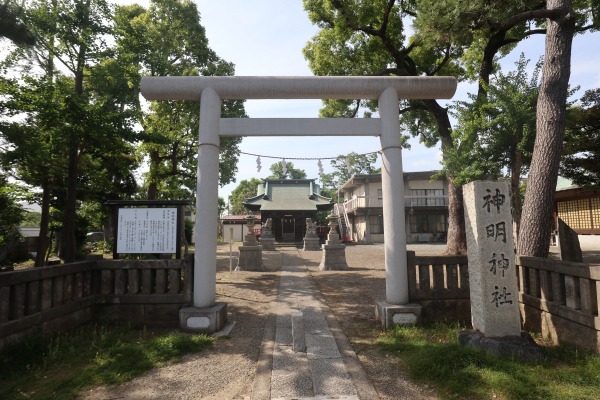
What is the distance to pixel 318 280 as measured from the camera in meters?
11.1

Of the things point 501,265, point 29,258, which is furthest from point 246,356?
point 29,258

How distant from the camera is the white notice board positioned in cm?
627

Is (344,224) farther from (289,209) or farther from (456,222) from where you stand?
(456,222)

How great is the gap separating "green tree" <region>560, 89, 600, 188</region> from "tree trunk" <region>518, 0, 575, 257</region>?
439 cm

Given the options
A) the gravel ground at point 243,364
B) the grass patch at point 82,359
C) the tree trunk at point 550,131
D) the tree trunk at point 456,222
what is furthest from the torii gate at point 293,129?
the tree trunk at point 456,222

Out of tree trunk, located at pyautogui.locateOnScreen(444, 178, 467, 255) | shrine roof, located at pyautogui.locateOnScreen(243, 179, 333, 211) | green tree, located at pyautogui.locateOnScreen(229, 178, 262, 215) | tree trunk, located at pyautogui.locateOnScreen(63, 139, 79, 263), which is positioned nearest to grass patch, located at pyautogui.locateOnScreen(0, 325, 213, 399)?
tree trunk, located at pyautogui.locateOnScreen(63, 139, 79, 263)

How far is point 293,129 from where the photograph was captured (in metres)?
6.14

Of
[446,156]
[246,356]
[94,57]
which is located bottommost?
[246,356]

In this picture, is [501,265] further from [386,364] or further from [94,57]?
[94,57]

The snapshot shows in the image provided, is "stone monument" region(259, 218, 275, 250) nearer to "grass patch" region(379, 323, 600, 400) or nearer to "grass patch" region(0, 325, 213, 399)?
"grass patch" region(0, 325, 213, 399)

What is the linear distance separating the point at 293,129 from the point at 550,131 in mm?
4811

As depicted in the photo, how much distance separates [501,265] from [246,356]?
13.2 feet

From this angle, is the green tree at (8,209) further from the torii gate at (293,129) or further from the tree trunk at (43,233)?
the torii gate at (293,129)

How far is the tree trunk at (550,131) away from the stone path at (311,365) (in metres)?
4.09
